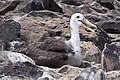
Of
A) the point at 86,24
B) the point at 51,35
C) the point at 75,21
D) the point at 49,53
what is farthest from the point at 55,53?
the point at 51,35

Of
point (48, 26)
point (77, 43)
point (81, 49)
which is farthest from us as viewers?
point (48, 26)

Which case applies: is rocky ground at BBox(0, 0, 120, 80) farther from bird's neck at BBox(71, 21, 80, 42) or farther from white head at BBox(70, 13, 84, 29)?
white head at BBox(70, 13, 84, 29)

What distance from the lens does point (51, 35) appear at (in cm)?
1112

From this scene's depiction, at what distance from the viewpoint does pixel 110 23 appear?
1395 centimetres

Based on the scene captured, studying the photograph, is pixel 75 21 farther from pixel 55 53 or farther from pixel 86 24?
pixel 55 53

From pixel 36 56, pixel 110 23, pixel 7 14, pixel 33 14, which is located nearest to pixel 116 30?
pixel 110 23

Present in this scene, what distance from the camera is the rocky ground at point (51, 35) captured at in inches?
247

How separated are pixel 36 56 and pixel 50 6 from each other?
23.4ft

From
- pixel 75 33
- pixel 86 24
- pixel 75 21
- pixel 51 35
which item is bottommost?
pixel 51 35

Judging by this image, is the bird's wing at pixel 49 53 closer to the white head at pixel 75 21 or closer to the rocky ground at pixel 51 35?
the rocky ground at pixel 51 35

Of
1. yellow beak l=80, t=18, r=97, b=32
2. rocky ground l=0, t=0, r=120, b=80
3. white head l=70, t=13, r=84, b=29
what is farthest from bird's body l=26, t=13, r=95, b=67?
yellow beak l=80, t=18, r=97, b=32

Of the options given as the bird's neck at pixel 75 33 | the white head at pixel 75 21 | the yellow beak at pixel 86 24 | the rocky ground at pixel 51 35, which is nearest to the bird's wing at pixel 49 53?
the rocky ground at pixel 51 35

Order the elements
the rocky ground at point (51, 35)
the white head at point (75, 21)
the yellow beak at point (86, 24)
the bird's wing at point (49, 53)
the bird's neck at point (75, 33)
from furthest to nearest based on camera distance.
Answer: the yellow beak at point (86, 24), the white head at point (75, 21), the bird's neck at point (75, 33), the bird's wing at point (49, 53), the rocky ground at point (51, 35)

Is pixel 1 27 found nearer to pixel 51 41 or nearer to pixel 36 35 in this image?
pixel 36 35
